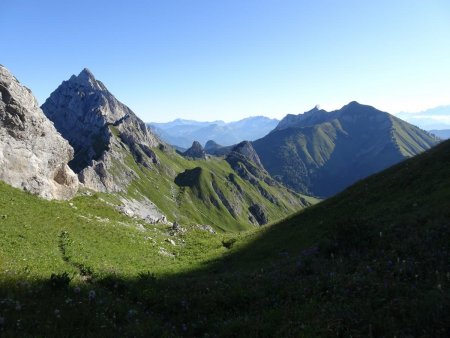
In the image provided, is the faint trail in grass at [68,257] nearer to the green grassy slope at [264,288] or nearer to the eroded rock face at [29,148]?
the green grassy slope at [264,288]

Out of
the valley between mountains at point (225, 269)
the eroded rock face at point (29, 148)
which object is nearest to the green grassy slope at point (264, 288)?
the valley between mountains at point (225, 269)

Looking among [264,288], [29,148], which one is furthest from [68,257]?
[29,148]

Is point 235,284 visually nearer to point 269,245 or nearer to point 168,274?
point 168,274

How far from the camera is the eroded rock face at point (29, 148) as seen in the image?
35500 mm

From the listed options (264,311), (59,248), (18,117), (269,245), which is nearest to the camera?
(264,311)

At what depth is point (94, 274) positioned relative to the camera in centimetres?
2011

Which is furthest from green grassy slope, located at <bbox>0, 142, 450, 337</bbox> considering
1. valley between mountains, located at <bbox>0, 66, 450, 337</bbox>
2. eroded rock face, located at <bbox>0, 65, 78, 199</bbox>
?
eroded rock face, located at <bbox>0, 65, 78, 199</bbox>

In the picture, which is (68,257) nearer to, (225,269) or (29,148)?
(225,269)

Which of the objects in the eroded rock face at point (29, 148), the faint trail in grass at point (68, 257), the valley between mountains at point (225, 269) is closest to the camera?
the valley between mountains at point (225, 269)

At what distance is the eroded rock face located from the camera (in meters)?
35.5

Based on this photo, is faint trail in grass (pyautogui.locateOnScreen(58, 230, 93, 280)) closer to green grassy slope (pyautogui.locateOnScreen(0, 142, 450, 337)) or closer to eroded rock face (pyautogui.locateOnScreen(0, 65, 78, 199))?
green grassy slope (pyautogui.locateOnScreen(0, 142, 450, 337))

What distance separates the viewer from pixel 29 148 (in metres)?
38.3

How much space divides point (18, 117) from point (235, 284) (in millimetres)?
32990

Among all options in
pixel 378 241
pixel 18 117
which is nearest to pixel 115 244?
pixel 18 117
